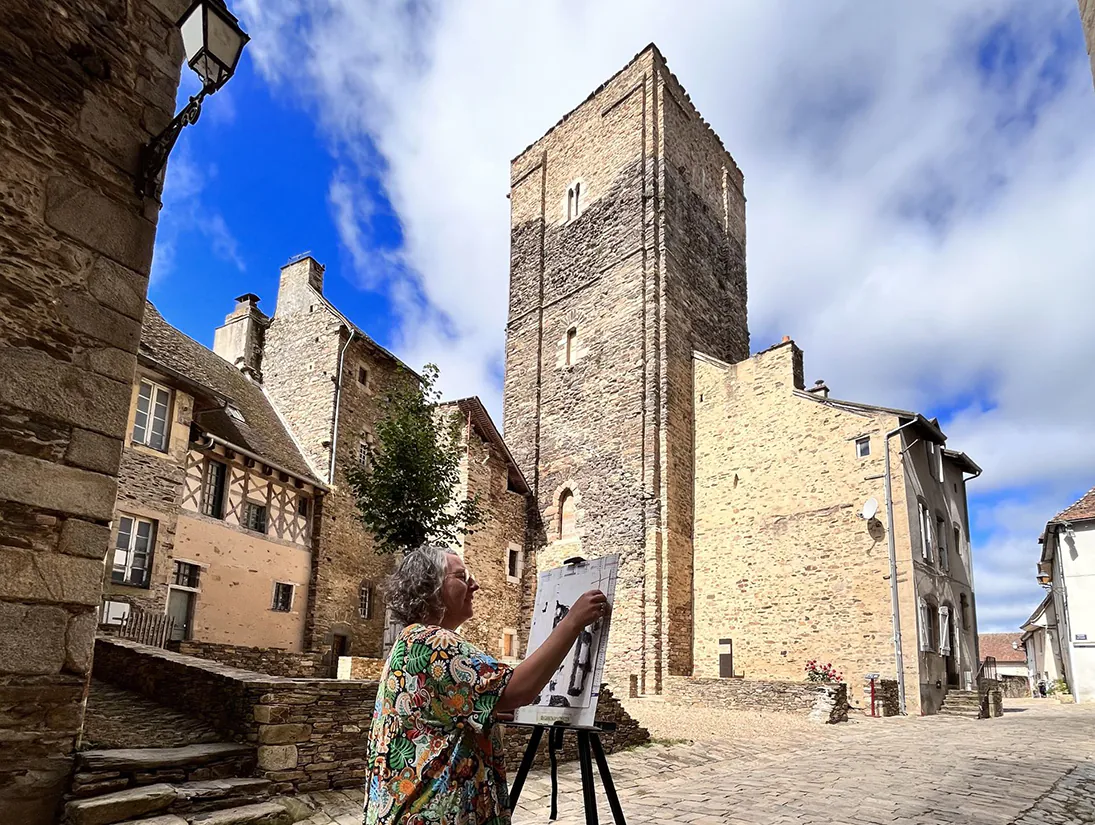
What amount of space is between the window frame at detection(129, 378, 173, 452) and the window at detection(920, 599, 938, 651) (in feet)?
50.8

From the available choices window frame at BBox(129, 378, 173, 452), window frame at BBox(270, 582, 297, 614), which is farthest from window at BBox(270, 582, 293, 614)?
window frame at BBox(129, 378, 173, 452)

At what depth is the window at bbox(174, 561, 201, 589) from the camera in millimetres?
13312

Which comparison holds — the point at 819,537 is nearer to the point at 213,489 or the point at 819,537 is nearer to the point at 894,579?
the point at 894,579

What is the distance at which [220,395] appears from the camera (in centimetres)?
1530

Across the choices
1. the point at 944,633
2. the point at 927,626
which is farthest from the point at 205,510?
the point at 944,633

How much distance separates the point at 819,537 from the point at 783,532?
986 millimetres

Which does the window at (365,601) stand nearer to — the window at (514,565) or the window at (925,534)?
the window at (514,565)

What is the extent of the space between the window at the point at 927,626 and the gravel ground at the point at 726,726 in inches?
156

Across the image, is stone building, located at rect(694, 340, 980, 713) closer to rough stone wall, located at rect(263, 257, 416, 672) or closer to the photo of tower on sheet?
rough stone wall, located at rect(263, 257, 416, 672)

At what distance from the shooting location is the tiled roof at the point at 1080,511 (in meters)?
21.9

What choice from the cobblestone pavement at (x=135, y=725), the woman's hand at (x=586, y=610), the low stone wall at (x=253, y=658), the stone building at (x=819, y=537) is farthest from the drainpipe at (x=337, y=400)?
the woman's hand at (x=586, y=610)

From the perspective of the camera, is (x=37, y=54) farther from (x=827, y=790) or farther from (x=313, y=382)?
(x=313, y=382)

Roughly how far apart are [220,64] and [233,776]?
5.05 meters

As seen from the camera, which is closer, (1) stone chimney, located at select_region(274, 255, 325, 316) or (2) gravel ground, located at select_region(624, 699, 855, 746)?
(2) gravel ground, located at select_region(624, 699, 855, 746)
